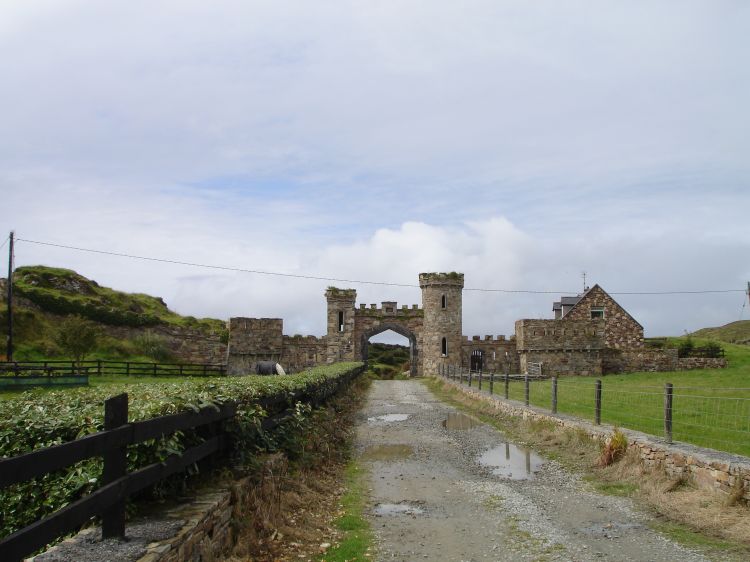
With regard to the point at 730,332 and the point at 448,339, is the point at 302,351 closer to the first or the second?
the point at 448,339

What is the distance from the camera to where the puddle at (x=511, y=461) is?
35.2 ft

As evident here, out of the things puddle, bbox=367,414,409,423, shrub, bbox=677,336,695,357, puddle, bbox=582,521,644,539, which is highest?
shrub, bbox=677,336,695,357

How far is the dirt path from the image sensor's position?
6.65 meters

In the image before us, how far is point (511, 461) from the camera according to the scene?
11891 mm

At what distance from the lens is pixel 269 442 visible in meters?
8.52

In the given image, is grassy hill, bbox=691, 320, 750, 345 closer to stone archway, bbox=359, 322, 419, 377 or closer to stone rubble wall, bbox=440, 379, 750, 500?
stone archway, bbox=359, 322, 419, 377

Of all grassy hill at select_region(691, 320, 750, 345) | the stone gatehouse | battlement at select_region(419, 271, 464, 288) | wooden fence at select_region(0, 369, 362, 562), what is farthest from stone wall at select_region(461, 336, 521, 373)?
wooden fence at select_region(0, 369, 362, 562)

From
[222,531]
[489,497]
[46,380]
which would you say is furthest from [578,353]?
[222,531]

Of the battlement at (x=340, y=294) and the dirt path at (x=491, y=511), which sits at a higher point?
the battlement at (x=340, y=294)

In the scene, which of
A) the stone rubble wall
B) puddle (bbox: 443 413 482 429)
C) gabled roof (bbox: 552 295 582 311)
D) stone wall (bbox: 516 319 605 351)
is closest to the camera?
the stone rubble wall

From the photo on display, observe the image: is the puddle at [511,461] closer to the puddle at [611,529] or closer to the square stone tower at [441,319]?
the puddle at [611,529]

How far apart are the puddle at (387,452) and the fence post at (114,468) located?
806 centimetres

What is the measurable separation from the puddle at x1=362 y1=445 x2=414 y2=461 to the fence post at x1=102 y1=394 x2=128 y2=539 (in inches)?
317

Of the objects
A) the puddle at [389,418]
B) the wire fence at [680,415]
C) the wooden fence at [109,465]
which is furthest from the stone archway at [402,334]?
the wooden fence at [109,465]
